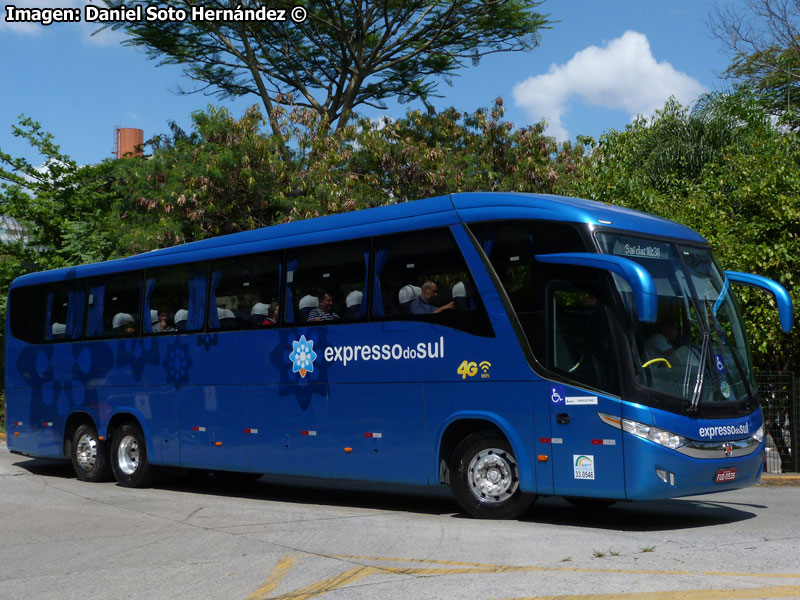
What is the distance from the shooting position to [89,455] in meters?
17.3

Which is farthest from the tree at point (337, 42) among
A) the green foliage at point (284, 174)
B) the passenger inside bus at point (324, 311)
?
the passenger inside bus at point (324, 311)

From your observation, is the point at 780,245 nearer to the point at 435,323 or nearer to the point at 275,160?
the point at 435,323

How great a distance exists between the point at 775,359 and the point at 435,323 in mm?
9900

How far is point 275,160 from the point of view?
25.6m

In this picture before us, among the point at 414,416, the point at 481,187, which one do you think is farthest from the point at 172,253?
the point at 481,187

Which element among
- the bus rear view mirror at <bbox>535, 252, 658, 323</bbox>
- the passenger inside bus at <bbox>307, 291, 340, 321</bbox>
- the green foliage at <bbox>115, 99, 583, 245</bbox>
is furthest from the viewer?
the green foliage at <bbox>115, 99, 583, 245</bbox>

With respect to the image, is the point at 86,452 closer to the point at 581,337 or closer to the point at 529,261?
the point at 529,261

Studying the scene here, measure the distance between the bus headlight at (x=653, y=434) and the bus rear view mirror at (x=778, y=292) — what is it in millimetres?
2189

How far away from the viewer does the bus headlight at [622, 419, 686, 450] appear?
10016 millimetres

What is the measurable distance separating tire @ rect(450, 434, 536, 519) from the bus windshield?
1.90m

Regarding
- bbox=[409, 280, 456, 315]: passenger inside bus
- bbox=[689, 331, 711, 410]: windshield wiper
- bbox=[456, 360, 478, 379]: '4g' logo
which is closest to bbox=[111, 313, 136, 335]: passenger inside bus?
bbox=[409, 280, 456, 315]: passenger inside bus

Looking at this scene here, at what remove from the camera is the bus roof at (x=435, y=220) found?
1091 centimetres

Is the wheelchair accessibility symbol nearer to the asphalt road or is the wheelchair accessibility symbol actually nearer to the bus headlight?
the bus headlight

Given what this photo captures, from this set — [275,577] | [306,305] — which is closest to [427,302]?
[306,305]
